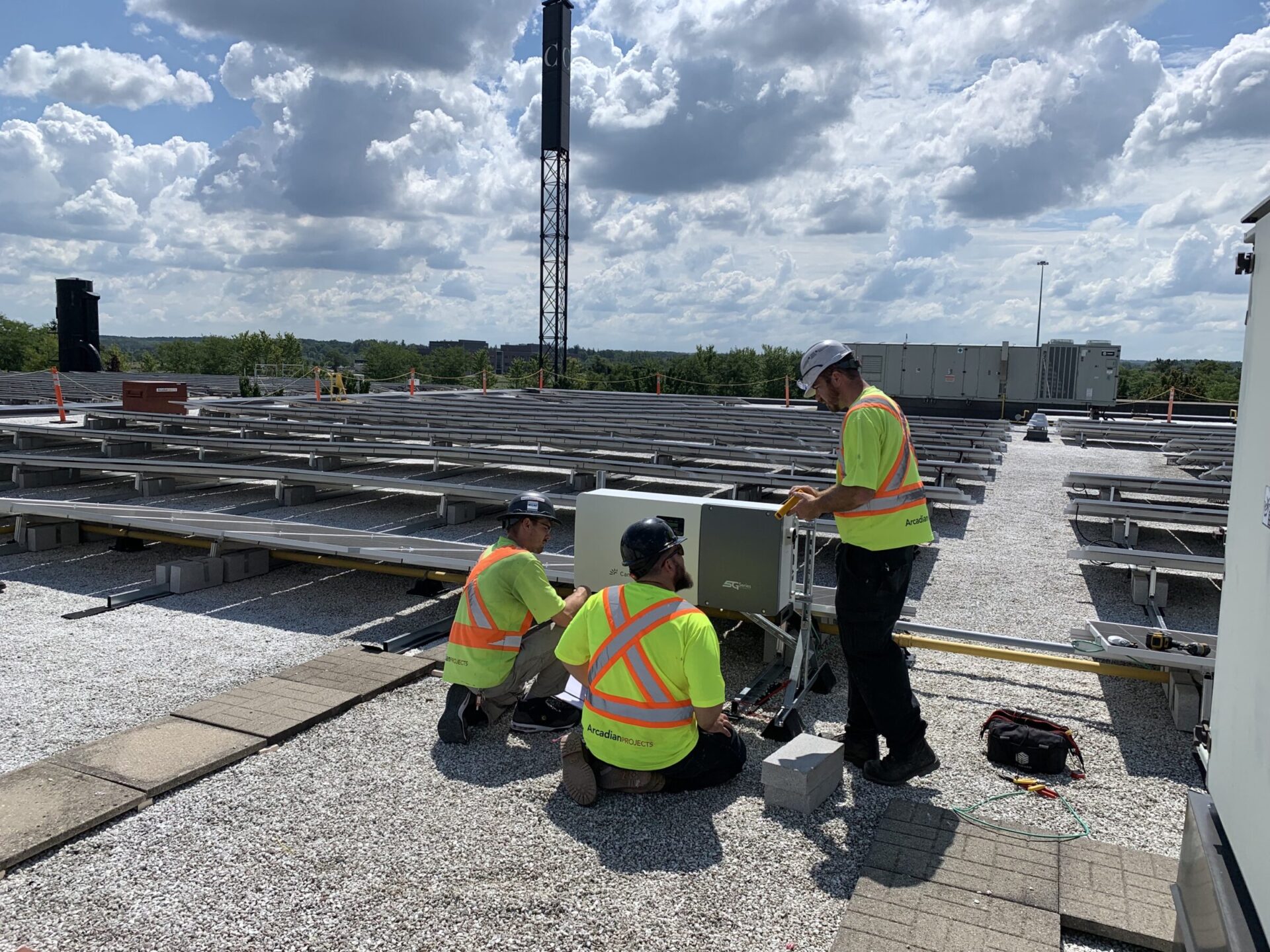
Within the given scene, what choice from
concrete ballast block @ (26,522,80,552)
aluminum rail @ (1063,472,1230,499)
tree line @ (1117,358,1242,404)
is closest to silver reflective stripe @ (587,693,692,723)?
aluminum rail @ (1063,472,1230,499)

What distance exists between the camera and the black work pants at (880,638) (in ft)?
14.9

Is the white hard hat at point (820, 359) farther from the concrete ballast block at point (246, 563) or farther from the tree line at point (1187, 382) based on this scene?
the tree line at point (1187, 382)

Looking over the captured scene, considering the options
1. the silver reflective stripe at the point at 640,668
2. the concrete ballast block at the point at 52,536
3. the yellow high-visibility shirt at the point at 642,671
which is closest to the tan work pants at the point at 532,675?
the yellow high-visibility shirt at the point at 642,671

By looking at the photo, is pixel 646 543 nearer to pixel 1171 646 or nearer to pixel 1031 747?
pixel 1031 747

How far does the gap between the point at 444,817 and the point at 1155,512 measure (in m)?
7.72

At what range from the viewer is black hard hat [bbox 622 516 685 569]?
4234 mm

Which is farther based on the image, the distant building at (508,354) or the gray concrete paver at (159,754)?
the distant building at (508,354)

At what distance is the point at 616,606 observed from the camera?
14.1ft

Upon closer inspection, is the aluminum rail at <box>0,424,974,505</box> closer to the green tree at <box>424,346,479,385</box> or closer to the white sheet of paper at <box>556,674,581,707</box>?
the white sheet of paper at <box>556,674,581,707</box>

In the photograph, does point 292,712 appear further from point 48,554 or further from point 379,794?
point 48,554

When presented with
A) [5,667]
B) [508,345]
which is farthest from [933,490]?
[508,345]

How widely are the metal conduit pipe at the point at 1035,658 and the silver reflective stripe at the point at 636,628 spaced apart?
2.39m

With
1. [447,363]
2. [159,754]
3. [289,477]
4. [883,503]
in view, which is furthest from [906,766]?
[447,363]

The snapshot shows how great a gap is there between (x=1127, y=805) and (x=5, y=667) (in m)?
7.07
